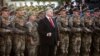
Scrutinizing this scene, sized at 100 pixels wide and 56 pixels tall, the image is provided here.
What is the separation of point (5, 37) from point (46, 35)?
1.20m

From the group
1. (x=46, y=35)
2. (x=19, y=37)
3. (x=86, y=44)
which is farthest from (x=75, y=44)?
(x=19, y=37)

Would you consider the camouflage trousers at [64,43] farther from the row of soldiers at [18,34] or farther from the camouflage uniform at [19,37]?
the camouflage uniform at [19,37]

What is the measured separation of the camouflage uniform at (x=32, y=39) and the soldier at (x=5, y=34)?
0.65 m

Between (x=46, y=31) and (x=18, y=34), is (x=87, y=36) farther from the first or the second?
(x=18, y=34)

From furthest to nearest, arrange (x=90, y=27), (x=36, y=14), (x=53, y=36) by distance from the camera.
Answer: (x=90, y=27), (x=36, y=14), (x=53, y=36)

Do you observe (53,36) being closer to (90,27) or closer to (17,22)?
(17,22)

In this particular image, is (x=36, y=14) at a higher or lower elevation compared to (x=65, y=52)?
higher

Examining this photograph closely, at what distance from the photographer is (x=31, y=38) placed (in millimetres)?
11891

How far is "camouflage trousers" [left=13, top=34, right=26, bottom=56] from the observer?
11648 mm

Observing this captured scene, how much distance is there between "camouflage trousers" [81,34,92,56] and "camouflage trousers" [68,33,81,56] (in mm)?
279

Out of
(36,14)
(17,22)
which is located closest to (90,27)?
(36,14)

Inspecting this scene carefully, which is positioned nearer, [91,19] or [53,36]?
[53,36]

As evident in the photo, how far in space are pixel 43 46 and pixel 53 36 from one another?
0.43 metres

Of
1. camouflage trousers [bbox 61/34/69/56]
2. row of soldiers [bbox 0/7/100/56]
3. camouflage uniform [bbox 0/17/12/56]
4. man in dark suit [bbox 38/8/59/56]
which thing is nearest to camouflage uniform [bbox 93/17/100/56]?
row of soldiers [bbox 0/7/100/56]
